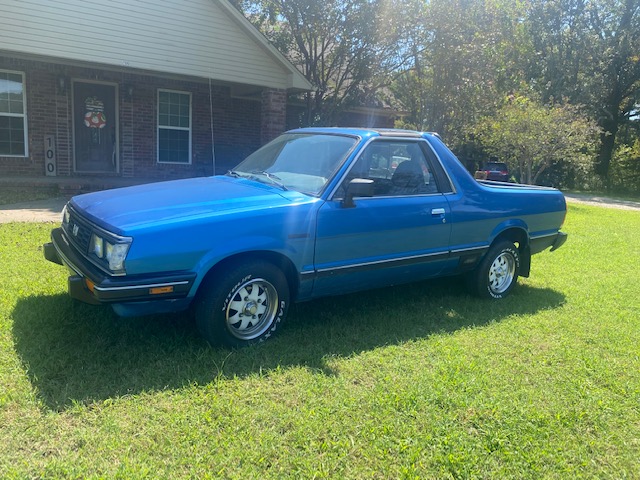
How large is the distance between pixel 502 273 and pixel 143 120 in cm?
1045

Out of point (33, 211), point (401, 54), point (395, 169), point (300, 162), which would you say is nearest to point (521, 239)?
point (395, 169)

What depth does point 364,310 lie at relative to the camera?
4.96 meters

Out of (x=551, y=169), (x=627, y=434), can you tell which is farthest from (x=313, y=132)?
(x=551, y=169)

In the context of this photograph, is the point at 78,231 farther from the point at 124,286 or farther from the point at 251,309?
the point at 251,309

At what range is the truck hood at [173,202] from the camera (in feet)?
11.6

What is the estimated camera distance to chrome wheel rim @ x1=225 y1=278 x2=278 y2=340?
12.5 feet

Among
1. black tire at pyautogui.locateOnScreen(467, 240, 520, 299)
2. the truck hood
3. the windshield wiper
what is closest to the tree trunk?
black tire at pyautogui.locateOnScreen(467, 240, 520, 299)

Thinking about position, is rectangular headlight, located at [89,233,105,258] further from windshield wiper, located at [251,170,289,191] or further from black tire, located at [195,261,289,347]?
windshield wiper, located at [251,170,289,191]

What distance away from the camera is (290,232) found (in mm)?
3891

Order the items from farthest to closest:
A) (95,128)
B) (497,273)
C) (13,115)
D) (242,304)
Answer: (95,128) → (13,115) → (497,273) → (242,304)

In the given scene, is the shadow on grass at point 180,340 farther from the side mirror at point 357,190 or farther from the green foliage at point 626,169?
the green foliage at point 626,169

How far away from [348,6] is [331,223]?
1173 cm

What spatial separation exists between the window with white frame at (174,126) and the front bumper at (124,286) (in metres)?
10.6

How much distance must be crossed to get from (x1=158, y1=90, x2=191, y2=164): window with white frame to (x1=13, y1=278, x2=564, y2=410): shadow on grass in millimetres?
9677
